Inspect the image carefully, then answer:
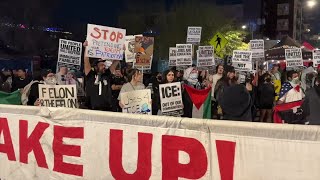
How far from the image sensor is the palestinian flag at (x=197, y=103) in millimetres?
9703

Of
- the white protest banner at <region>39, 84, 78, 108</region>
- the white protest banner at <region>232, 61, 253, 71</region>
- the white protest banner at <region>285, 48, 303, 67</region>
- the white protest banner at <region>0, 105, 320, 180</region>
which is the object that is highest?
the white protest banner at <region>285, 48, 303, 67</region>

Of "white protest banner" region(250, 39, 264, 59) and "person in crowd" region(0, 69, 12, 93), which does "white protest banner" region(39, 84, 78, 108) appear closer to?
"person in crowd" region(0, 69, 12, 93)

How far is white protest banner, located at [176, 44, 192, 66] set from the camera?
1383cm

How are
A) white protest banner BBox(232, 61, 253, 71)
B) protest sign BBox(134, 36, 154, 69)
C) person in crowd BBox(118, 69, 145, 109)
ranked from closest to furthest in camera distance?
1. person in crowd BBox(118, 69, 145, 109)
2. protest sign BBox(134, 36, 154, 69)
3. white protest banner BBox(232, 61, 253, 71)

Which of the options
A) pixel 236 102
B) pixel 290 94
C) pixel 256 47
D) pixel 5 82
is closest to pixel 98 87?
pixel 236 102

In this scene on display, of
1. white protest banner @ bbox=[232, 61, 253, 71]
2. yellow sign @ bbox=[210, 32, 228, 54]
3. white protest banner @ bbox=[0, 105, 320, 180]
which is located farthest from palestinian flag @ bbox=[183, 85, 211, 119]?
yellow sign @ bbox=[210, 32, 228, 54]

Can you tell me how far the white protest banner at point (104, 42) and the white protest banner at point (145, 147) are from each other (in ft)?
8.72

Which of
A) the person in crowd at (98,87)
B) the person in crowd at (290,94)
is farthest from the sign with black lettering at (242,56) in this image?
the person in crowd at (98,87)

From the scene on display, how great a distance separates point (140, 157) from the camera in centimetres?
509

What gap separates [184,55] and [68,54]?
4.85m

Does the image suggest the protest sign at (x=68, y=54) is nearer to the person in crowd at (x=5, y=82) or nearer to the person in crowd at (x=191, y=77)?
the person in crowd at (x=191, y=77)

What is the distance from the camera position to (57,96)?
27.7 feet

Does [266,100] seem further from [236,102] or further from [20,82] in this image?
[20,82]

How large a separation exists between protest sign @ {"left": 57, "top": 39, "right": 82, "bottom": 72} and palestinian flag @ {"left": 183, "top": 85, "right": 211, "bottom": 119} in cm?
244
